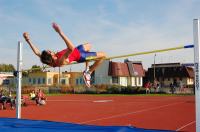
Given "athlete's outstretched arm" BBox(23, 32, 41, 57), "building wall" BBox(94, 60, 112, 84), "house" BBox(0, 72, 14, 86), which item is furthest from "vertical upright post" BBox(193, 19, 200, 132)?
"building wall" BBox(94, 60, 112, 84)

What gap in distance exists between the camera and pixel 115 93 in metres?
28.9

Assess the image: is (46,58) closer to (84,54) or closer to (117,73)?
(84,54)

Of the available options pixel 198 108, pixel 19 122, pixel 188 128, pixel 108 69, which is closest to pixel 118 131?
pixel 198 108

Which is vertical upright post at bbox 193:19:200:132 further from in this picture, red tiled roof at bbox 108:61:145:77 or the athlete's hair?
red tiled roof at bbox 108:61:145:77

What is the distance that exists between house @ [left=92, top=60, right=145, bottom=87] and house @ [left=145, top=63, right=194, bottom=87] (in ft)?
7.93

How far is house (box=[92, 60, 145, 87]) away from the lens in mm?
40719

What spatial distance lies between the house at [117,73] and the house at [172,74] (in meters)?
2.42

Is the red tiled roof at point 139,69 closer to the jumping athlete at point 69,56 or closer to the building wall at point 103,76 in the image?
the building wall at point 103,76

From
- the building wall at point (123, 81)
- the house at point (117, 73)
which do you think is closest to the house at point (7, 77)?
the house at point (117, 73)

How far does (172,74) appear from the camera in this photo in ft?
144

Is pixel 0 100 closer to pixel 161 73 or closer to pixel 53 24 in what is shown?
pixel 53 24

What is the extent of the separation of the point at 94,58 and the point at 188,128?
11.6ft

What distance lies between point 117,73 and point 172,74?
7.52 m

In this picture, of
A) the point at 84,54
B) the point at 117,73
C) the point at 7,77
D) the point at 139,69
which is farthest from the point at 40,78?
the point at 84,54
